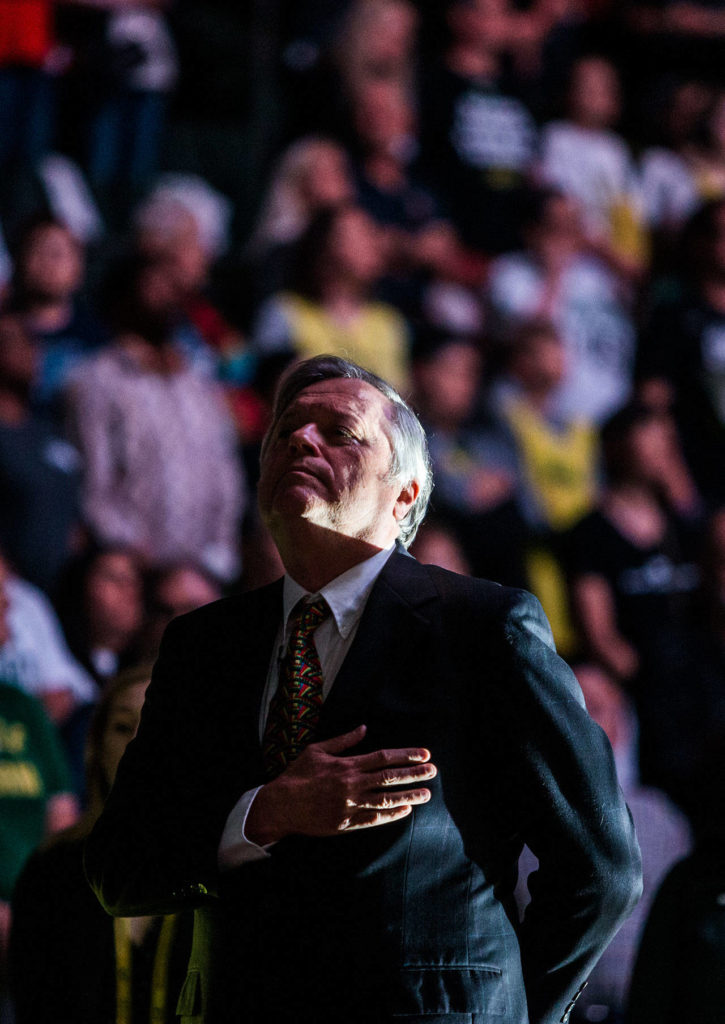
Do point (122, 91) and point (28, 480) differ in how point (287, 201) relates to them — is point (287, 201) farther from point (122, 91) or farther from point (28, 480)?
point (28, 480)

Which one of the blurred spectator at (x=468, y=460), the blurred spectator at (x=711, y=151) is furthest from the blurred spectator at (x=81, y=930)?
the blurred spectator at (x=711, y=151)

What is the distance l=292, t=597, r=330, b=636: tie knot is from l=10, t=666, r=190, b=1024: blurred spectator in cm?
89

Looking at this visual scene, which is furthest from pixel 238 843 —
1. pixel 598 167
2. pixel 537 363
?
pixel 598 167

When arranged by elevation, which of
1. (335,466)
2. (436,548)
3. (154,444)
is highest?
(335,466)

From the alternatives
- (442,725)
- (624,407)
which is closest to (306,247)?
(624,407)

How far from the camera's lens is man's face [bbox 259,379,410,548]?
5.24 ft

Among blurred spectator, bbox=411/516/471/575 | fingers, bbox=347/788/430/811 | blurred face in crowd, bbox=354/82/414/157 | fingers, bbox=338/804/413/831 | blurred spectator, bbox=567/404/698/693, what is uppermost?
fingers, bbox=347/788/430/811

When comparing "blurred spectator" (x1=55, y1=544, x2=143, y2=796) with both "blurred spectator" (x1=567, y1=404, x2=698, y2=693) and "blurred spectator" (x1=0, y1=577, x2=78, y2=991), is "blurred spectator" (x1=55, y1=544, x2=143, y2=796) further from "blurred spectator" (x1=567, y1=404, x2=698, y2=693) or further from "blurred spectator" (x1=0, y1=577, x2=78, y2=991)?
"blurred spectator" (x1=567, y1=404, x2=698, y2=693)

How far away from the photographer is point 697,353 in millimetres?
6293

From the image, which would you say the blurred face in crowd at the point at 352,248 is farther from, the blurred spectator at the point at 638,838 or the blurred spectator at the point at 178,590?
the blurred spectator at the point at 638,838

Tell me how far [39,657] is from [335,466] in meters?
2.56

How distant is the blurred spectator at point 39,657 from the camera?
391 cm

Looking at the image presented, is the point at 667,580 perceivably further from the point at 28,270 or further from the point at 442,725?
the point at 442,725

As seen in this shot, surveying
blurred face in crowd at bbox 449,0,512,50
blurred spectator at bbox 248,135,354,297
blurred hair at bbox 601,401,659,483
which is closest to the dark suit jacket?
blurred spectator at bbox 248,135,354,297
